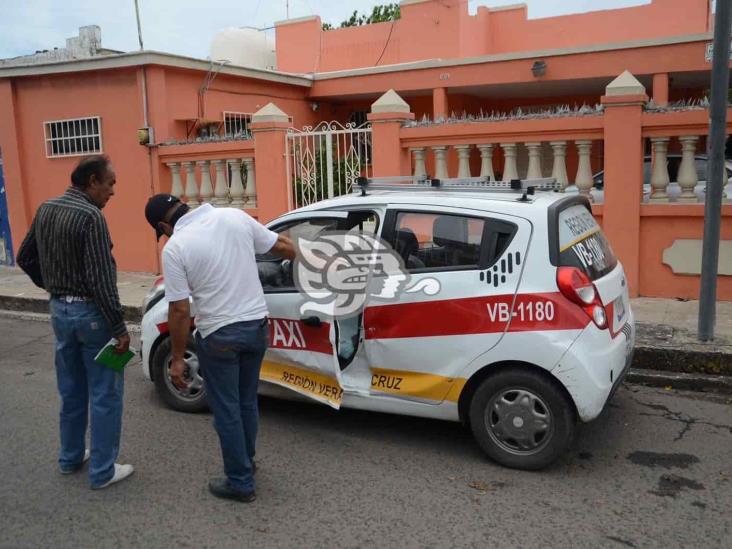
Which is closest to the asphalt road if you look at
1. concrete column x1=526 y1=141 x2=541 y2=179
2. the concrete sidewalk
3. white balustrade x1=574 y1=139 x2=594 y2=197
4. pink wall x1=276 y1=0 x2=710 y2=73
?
the concrete sidewalk

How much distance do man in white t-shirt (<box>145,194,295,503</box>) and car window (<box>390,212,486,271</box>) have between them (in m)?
1.11

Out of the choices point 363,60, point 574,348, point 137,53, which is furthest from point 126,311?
point 363,60

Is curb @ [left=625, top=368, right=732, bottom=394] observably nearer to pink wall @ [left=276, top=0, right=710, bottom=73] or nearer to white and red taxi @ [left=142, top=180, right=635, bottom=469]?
→ white and red taxi @ [left=142, top=180, right=635, bottom=469]

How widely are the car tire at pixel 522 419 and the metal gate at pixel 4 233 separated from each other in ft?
34.6

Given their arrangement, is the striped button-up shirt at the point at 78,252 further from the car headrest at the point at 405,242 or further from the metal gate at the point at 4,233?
the metal gate at the point at 4,233

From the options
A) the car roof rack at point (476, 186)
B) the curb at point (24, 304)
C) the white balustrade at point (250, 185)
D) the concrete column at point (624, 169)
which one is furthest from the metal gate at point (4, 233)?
the concrete column at point (624, 169)

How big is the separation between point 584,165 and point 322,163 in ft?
11.5

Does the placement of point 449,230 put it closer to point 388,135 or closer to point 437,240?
point 437,240

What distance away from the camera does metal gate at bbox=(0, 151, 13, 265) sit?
1212 centimetres

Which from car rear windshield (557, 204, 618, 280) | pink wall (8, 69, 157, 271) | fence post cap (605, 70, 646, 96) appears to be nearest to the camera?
car rear windshield (557, 204, 618, 280)

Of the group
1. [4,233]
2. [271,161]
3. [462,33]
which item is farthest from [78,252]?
[462,33]

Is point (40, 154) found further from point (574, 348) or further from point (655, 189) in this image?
point (574, 348)

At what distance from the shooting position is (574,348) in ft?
13.2

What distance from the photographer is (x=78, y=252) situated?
3.94m
